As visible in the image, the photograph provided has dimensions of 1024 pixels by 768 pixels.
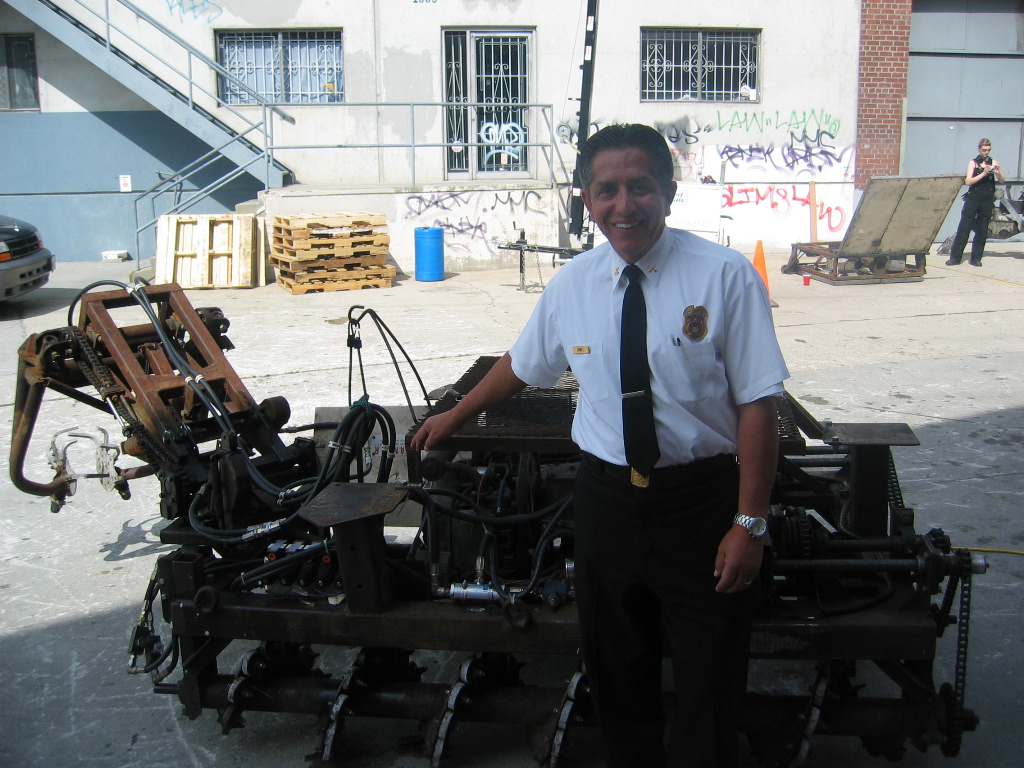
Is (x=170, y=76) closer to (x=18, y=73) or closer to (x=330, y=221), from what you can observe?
(x=18, y=73)

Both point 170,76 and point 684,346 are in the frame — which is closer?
point 684,346

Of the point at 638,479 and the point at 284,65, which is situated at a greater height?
the point at 284,65

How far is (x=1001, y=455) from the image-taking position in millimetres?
5977

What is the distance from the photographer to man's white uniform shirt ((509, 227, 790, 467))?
2312mm

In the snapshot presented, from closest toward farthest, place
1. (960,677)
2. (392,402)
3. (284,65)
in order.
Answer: (960,677) → (392,402) → (284,65)

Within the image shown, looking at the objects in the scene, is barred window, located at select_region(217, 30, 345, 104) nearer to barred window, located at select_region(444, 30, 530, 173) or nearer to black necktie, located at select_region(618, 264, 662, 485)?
barred window, located at select_region(444, 30, 530, 173)

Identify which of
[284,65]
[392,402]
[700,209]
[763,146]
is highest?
[284,65]

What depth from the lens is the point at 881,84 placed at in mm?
16922

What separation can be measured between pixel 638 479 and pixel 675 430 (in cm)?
16

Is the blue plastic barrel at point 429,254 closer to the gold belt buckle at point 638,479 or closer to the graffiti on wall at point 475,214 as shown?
the graffiti on wall at point 475,214

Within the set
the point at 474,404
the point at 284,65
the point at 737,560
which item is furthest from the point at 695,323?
the point at 284,65

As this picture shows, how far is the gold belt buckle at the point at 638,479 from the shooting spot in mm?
2389

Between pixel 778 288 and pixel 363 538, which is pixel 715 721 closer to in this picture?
pixel 363 538

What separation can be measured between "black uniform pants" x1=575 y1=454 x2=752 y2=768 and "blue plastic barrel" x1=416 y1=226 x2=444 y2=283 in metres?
11.8
